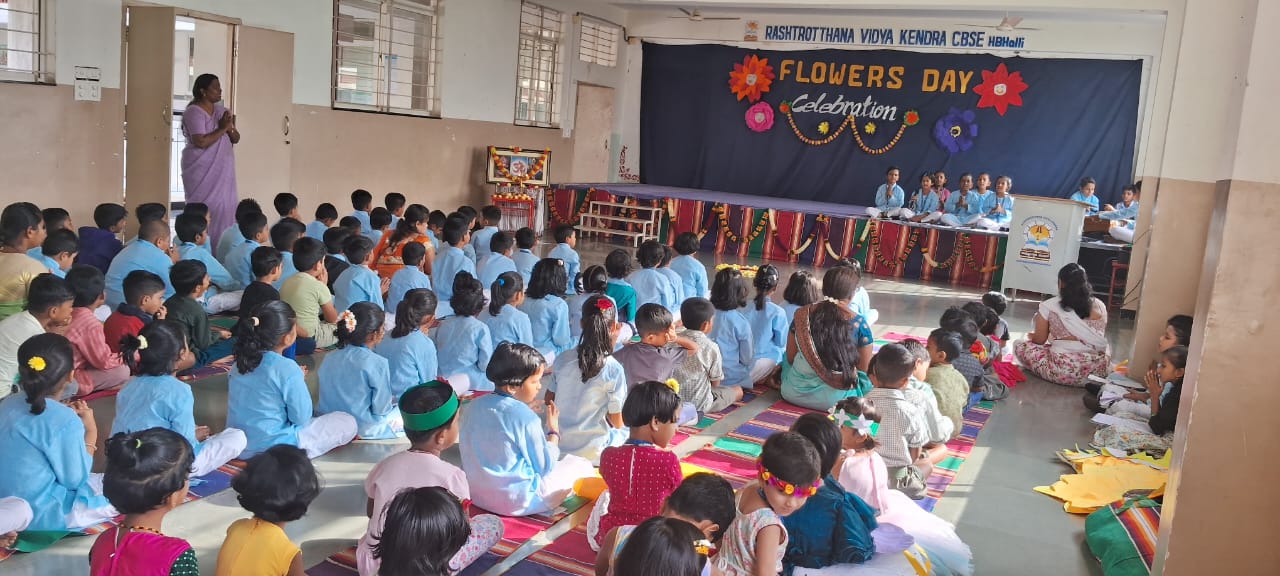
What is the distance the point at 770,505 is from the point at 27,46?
6.93 metres

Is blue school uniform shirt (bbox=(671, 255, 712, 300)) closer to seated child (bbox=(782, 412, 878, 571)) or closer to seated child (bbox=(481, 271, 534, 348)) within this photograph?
seated child (bbox=(481, 271, 534, 348))

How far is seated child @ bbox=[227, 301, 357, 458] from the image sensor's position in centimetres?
379

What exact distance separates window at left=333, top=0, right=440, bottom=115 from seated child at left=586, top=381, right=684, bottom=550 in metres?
7.59

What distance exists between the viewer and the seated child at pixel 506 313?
16.2 feet

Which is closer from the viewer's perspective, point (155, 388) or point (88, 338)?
point (155, 388)

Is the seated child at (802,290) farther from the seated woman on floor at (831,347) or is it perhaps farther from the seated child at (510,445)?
the seated child at (510,445)

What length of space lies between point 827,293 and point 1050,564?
74.5 inches

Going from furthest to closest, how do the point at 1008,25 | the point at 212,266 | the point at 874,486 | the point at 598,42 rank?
the point at 598,42
the point at 1008,25
the point at 212,266
the point at 874,486

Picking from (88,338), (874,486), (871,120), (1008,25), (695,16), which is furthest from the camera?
(695,16)

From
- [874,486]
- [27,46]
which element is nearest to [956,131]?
[27,46]

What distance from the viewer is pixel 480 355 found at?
15.9ft

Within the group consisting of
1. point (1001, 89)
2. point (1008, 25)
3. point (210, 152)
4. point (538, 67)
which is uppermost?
point (1008, 25)

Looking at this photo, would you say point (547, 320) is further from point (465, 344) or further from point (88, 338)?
point (88, 338)

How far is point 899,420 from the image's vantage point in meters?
4.07
